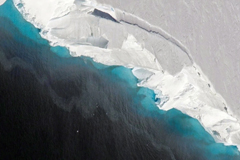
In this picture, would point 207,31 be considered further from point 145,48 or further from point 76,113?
point 76,113

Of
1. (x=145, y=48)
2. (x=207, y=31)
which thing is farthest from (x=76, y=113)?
(x=207, y=31)

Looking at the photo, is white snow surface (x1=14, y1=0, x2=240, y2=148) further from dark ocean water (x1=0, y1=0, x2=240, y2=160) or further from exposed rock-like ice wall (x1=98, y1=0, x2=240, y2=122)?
dark ocean water (x1=0, y1=0, x2=240, y2=160)

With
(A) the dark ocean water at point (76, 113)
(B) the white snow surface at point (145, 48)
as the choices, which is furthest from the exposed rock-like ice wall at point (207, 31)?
(A) the dark ocean water at point (76, 113)

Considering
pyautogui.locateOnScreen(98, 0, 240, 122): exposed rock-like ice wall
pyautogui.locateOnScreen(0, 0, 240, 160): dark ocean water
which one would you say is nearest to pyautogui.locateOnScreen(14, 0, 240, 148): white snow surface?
pyautogui.locateOnScreen(98, 0, 240, 122): exposed rock-like ice wall

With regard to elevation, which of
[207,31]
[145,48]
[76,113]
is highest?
[207,31]

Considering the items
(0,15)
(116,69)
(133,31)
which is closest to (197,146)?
(116,69)

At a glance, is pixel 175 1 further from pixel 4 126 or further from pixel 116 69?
pixel 4 126

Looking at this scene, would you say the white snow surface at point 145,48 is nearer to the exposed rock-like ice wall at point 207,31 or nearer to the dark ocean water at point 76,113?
the exposed rock-like ice wall at point 207,31
